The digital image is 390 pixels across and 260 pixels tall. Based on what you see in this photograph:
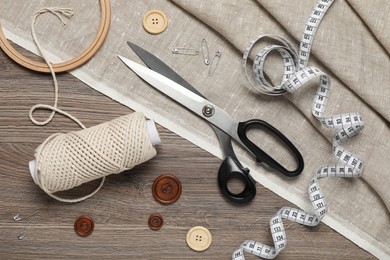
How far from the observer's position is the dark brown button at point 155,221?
1293 mm

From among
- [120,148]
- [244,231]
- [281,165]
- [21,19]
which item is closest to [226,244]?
[244,231]

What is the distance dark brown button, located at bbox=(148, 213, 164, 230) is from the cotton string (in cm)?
14

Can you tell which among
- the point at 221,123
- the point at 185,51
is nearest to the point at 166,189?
the point at 221,123

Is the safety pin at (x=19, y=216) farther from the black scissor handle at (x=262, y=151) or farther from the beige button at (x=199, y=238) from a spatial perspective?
the black scissor handle at (x=262, y=151)

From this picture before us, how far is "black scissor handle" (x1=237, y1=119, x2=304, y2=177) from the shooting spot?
1.26 metres

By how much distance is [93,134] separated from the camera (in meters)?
1.21

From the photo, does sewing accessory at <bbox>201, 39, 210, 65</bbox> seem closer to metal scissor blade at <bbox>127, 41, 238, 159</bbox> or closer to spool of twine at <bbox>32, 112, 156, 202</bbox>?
metal scissor blade at <bbox>127, 41, 238, 159</bbox>

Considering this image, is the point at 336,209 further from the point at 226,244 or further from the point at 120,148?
the point at 120,148

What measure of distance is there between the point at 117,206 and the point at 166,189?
0.36ft

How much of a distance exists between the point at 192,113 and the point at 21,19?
0.40 m

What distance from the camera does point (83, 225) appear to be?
50.8 inches

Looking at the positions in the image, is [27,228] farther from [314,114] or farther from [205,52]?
[314,114]

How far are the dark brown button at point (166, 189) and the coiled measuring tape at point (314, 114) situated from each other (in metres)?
0.17

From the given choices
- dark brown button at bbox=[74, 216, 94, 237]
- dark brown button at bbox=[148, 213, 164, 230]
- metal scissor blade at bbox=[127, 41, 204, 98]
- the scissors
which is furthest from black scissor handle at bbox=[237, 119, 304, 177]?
dark brown button at bbox=[74, 216, 94, 237]
